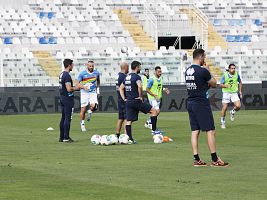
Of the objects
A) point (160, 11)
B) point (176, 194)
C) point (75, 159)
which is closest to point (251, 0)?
point (160, 11)

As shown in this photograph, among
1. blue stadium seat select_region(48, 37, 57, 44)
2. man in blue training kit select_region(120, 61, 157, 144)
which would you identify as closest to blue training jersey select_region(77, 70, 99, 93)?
man in blue training kit select_region(120, 61, 157, 144)

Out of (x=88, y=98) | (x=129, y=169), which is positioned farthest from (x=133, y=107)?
(x=129, y=169)

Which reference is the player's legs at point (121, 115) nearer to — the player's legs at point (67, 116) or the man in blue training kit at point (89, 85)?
the player's legs at point (67, 116)

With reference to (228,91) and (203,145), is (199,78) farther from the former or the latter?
(228,91)

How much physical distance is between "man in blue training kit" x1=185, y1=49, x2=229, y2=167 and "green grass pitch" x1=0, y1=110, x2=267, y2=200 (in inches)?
16.5

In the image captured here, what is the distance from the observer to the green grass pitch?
41.0 ft

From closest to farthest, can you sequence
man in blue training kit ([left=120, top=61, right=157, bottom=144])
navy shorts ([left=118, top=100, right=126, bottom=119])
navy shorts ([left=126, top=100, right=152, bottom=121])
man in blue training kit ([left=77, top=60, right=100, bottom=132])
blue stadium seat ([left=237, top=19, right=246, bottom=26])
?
man in blue training kit ([left=120, top=61, right=157, bottom=144]) → navy shorts ([left=126, top=100, right=152, bottom=121]) → navy shorts ([left=118, top=100, right=126, bottom=119]) → man in blue training kit ([left=77, top=60, right=100, bottom=132]) → blue stadium seat ([left=237, top=19, right=246, bottom=26])

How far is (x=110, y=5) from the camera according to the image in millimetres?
53469

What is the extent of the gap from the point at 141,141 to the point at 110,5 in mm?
31143

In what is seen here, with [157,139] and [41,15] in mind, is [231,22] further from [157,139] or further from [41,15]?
[157,139]

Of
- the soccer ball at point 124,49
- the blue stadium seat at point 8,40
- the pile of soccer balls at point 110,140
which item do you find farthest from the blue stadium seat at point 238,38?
the pile of soccer balls at point 110,140

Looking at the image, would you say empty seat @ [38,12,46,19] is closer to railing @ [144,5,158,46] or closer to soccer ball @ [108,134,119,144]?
railing @ [144,5,158,46]

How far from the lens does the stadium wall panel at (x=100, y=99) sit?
132ft

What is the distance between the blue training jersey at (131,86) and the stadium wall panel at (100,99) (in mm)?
18039
